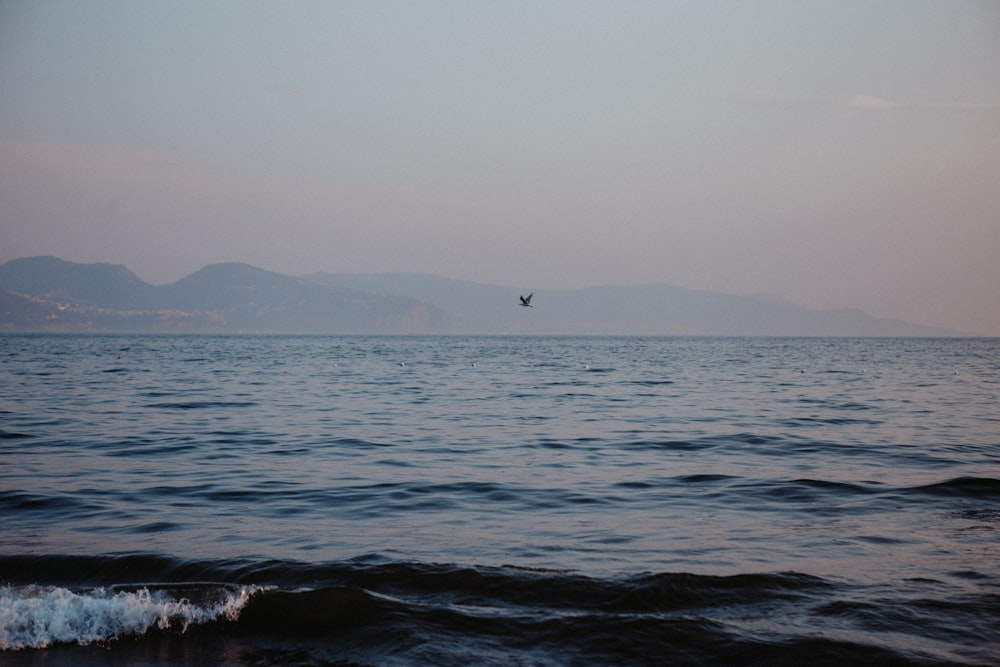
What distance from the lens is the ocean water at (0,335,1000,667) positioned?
22.9 feet

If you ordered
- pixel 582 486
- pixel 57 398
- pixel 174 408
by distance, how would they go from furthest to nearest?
pixel 57 398, pixel 174 408, pixel 582 486

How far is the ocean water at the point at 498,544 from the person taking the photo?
698cm

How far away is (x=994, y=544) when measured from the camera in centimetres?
968

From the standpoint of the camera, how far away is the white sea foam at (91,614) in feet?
23.1

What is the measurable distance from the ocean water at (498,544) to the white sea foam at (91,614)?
0.02m

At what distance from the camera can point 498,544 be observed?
32.4 ft

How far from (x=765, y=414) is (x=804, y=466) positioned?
34.7 ft

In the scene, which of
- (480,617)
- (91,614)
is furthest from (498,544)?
(91,614)

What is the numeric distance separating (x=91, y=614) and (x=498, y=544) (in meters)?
4.51

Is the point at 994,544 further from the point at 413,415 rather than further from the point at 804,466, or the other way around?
the point at 413,415

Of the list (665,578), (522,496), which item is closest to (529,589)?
(665,578)

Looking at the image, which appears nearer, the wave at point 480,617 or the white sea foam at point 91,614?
the wave at point 480,617

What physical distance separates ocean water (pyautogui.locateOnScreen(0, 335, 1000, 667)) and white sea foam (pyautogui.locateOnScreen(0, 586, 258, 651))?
20 millimetres

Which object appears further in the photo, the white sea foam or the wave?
the white sea foam
